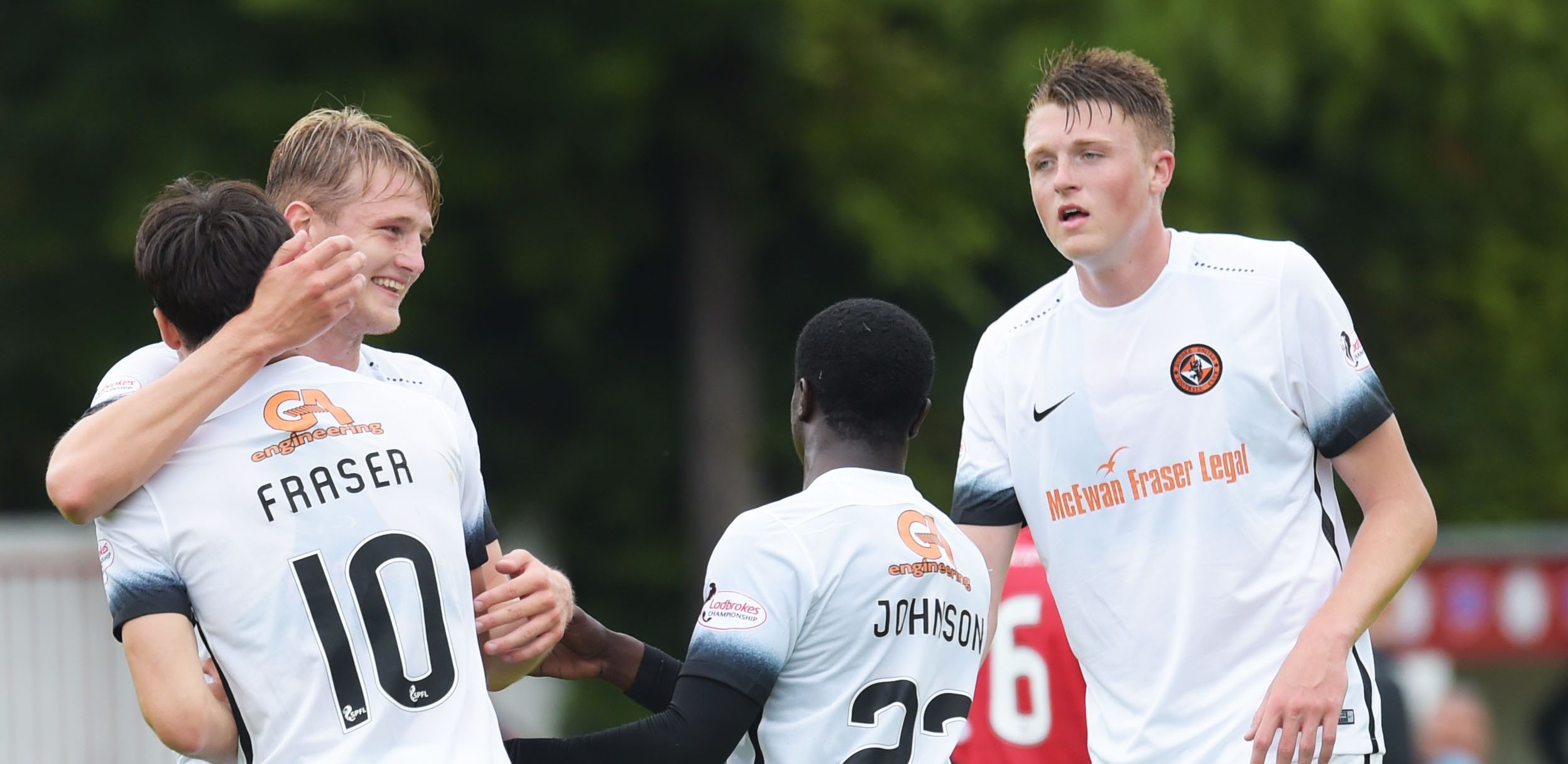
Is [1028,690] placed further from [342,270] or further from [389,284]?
[342,270]

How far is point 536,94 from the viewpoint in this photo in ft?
35.1

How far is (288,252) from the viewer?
122 inches

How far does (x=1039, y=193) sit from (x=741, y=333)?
897cm

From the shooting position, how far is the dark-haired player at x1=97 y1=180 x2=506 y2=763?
2.88 m

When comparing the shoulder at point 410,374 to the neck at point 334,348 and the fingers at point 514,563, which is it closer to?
the neck at point 334,348

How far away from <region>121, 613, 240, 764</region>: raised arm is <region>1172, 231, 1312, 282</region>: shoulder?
2245 mm

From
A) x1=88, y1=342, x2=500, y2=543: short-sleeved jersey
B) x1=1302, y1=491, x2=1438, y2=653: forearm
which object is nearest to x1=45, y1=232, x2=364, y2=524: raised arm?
x1=88, y1=342, x2=500, y2=543: short-sleeved jersey

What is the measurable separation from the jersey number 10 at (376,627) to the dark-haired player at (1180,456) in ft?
5.00

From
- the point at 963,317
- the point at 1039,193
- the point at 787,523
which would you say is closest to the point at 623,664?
the point at 787,523

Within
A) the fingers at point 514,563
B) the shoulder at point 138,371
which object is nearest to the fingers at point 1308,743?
the fingers at point 514,563

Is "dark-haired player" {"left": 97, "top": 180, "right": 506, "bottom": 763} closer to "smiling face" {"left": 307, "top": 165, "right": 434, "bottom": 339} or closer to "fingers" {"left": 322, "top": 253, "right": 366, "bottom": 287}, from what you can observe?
"fingers" {"left": 322, "top": 253, "right": 366, "bottom": 287}

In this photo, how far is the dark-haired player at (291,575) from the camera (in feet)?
9.44

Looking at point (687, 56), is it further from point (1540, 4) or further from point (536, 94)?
point (1540, 4)

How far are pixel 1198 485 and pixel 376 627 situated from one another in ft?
5.87
